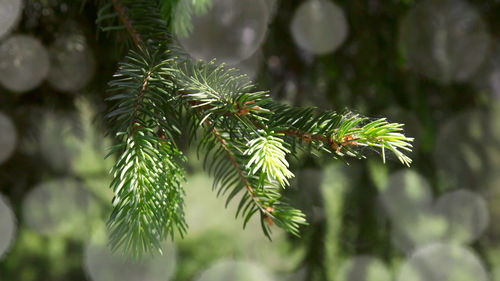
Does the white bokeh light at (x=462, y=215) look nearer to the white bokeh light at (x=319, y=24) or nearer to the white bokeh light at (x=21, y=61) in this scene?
the white bokeh light at (x=319, y=24)

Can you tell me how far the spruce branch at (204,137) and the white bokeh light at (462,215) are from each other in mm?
1010

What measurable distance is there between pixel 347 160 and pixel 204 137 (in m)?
0.66

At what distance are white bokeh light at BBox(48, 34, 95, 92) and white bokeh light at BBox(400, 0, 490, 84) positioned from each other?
71cm

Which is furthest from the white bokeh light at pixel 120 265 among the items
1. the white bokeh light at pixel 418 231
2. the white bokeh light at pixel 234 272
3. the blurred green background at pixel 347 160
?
the white bokeh light at pixel 418 231

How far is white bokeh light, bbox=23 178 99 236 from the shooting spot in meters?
1.22

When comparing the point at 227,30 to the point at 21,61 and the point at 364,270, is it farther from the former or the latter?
the point at 364,270

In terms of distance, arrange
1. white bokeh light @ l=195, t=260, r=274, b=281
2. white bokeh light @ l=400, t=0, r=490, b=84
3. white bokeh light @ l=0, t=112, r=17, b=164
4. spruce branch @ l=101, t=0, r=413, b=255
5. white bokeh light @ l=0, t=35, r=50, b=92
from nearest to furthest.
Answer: spruce branch @ l=101, t=0, r=413, b=255 < white bokeh light @ l=0, t=35, r=50, b=92 < white bokeh light @ l=0, t=112, r=17, b=164 < white bokeh light @ l=400, t=0, r=490, b=84 < white bokeh light @ l=195, t=260, r=274, b=281

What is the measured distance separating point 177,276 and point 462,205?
93 cm

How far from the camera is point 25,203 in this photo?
1.13 m

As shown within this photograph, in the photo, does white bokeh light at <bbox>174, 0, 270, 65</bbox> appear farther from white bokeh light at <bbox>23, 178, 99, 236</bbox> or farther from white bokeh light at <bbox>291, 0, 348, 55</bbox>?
white bokeh light at <bbox>23, 178, 99, 236</bbox>

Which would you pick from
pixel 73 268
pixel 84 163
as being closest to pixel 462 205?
pixel 73 268

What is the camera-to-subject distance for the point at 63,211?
132 cm

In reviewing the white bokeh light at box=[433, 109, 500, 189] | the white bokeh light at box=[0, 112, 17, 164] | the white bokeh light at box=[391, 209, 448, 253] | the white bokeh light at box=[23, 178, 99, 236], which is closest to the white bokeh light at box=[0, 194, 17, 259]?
the white bokeh light at box=[0, 112, 17, 164]

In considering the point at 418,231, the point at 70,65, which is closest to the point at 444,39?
the point at 418,231
